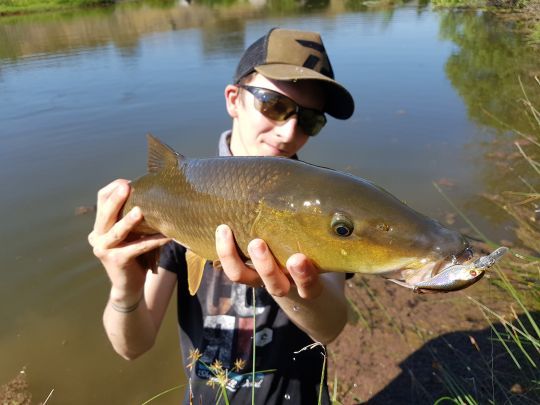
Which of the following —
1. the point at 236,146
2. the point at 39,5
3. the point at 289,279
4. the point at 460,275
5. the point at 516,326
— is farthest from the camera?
the point at 39,5

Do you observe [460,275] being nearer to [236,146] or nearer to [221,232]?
[221,232]

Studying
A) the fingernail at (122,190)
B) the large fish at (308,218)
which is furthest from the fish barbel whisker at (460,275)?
the fingernail at (122,190)

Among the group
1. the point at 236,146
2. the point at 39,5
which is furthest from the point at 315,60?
the point at 39,5

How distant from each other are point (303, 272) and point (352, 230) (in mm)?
222

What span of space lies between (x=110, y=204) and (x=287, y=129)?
3.62ft

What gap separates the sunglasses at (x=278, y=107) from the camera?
2.37 metres

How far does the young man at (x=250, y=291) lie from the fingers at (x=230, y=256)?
12 millimetres

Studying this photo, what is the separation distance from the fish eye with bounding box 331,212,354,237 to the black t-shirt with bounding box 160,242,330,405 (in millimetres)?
1053

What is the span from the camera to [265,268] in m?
1.39

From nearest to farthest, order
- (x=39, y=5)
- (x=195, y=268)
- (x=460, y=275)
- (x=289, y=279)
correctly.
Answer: (x=460, y=275)
(x=289, y=279)
(x=195, y=268)
(x=39, y=5)

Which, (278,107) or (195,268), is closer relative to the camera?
(195,268)

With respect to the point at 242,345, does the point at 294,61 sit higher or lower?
higher

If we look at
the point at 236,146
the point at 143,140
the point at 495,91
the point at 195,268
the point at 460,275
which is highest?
the point at 460,275

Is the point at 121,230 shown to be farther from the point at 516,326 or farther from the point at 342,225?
the point at 516,326
